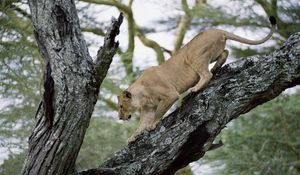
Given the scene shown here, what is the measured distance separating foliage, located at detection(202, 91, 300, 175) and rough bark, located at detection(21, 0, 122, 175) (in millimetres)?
7843

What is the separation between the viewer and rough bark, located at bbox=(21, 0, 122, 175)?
17.1 feet

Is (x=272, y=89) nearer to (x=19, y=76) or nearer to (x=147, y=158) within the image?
(x=147, y=158)

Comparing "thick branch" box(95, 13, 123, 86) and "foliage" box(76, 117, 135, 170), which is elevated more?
"foliage" box(76, 117, 135, 170)

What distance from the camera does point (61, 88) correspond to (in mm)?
5227

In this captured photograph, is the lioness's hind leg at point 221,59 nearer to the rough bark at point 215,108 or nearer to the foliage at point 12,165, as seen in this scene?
the rough bark at point 215,108

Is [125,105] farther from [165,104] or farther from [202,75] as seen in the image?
[202,75]

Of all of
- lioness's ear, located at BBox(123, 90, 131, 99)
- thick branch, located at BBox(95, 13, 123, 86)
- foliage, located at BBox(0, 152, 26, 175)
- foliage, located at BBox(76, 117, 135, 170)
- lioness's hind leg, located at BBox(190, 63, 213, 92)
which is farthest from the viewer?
foliage, located at BBox(76, 117, 135, 170)

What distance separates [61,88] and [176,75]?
138 cm

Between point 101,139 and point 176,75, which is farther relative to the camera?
point 101,139

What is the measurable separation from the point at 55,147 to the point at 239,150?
8913 mm

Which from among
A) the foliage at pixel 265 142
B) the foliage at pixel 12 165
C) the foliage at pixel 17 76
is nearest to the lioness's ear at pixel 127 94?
the foliage at pixel 17 76

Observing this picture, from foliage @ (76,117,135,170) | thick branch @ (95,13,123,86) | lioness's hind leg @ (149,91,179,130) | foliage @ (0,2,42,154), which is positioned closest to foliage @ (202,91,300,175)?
foliage @ (76,117,135,170)

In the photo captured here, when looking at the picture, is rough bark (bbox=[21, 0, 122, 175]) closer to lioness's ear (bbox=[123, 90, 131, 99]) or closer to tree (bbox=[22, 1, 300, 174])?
tree (bbox=[22, 1, 300, 174])

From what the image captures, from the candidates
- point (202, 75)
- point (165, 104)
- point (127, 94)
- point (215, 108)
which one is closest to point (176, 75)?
point (165, 104)
